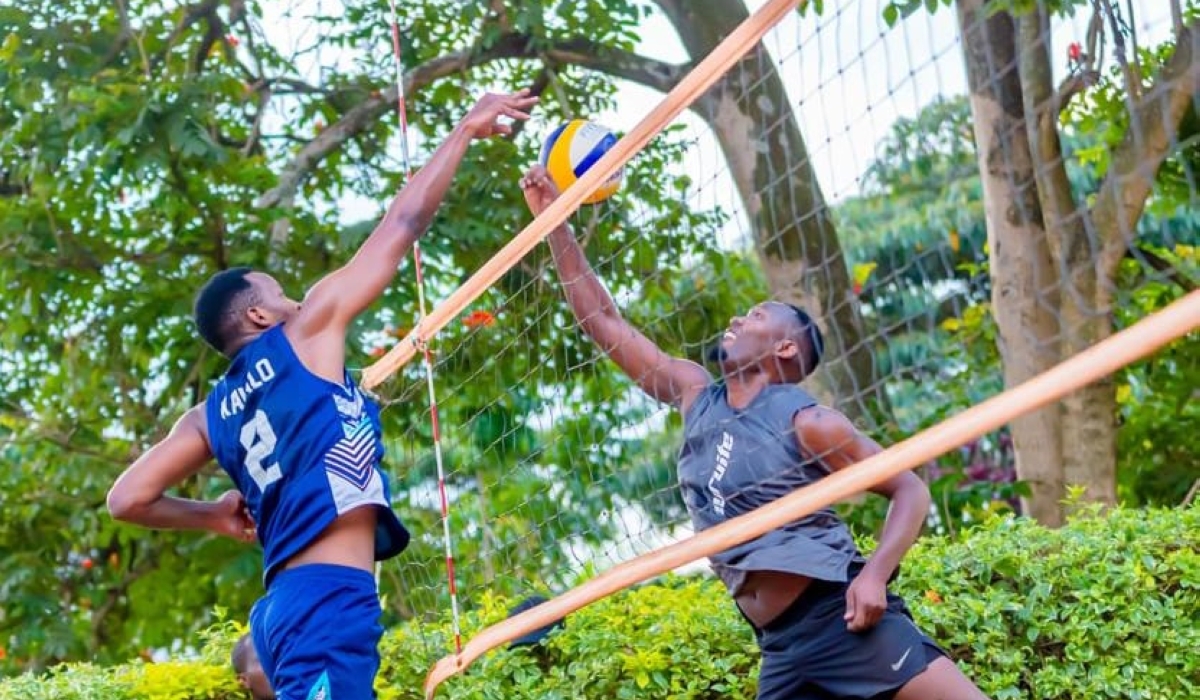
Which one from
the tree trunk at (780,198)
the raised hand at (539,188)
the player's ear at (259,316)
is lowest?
the player's ear at (259,316)

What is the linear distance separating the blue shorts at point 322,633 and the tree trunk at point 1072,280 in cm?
408

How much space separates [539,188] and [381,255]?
1056mm

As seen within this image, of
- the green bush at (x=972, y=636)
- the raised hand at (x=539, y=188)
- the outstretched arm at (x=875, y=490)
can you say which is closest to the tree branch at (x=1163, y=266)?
the green bush at (x=972, y=636)

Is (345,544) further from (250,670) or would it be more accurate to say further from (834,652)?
(250,670)

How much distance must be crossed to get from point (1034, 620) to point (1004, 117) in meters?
3.51

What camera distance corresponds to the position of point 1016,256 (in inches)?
322

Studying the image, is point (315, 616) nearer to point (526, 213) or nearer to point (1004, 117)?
point (1004, 117)

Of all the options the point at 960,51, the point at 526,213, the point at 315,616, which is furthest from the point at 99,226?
the point at 315,616

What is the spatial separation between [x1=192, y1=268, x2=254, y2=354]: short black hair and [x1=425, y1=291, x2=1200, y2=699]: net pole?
1258mm

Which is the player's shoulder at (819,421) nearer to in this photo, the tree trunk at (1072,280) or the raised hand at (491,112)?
the raised hand at (491,112)

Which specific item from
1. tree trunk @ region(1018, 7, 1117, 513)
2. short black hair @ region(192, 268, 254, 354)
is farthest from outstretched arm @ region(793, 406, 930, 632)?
tree trunk @ region(1018, 7, 1117, 513)

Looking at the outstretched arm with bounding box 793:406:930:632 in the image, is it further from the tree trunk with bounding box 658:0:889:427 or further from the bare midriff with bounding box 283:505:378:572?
the tree trunk with bounding box 658:0:889:427

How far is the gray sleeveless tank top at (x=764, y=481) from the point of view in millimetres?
4473

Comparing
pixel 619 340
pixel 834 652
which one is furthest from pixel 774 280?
pixel 834 652
